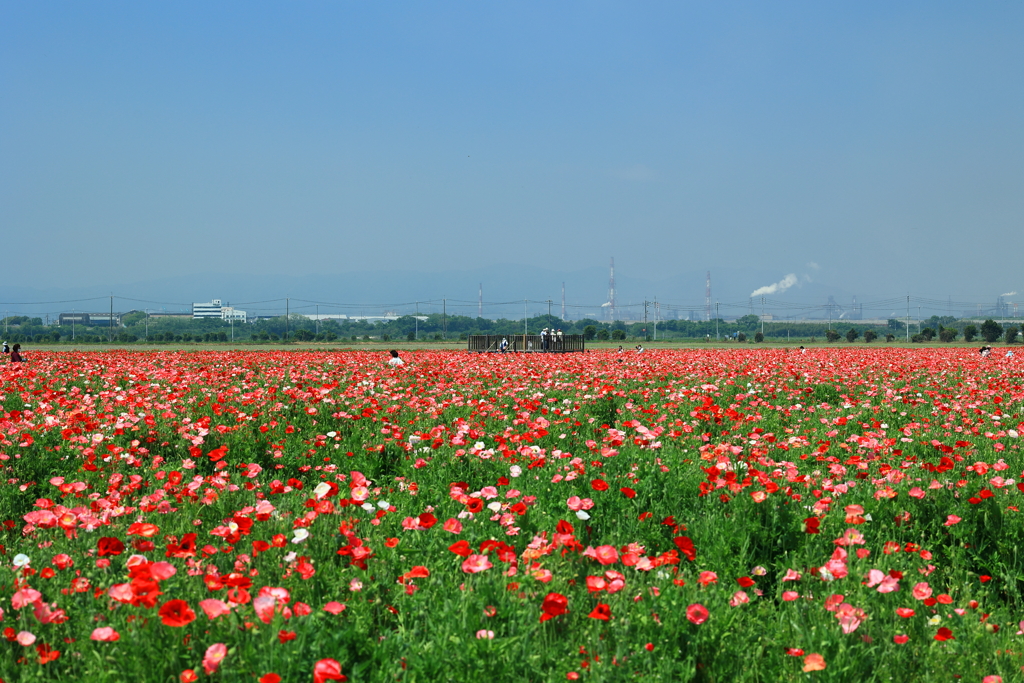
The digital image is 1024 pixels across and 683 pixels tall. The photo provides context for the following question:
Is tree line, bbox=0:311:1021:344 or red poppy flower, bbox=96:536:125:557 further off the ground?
tree line, bbox=0:311:1021:344

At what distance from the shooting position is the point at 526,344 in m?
30.0

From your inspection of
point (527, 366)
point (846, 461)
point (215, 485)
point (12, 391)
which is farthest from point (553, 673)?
point (527, 366)

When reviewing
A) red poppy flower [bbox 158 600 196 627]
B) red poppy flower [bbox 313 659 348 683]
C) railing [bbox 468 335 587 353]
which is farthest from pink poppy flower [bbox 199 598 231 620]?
railing [bbox 468 335 587 353]

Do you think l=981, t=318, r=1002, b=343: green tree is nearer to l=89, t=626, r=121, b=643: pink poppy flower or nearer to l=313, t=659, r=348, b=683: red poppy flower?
l=313, t=659, r=348, b=683: red poppy flower

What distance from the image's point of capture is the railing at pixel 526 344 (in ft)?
96.0

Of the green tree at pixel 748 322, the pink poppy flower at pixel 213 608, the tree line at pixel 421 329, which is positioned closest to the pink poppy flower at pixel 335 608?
the pink poppy flower at pixel 213 608

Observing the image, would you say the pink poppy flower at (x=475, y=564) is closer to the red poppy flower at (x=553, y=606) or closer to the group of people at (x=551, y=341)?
the red poppy flower at (x=553, y=606)

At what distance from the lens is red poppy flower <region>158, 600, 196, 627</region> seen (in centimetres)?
246

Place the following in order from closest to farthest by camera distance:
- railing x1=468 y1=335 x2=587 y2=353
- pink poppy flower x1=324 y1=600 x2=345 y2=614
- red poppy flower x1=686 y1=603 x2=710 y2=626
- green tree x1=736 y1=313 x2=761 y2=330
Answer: pink poppy flower x1=324 y1=600 x2=345 y2=614 → red poppy flower x1=686 y1=603 x2=710 y2=626 → railing x1=468 y1=335 x2=587 y2=353 → green tree x1=736 y1=313 x2=761 y2=330

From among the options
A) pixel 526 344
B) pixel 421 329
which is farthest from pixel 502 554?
pixel 421 329

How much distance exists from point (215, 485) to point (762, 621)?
337 cm

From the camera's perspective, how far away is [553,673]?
103 inches

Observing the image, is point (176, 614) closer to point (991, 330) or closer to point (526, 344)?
point (526, 344)

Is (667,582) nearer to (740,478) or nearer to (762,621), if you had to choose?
(762,621)
